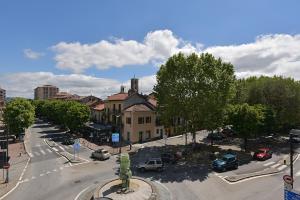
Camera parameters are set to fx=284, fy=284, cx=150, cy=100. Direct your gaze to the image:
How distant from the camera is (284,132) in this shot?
7056cm

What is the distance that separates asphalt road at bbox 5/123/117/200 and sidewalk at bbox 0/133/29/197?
3.25ft

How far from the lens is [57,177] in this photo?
36688mm

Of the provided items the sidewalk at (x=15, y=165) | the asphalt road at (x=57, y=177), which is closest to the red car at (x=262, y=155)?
the asphalt road at (x=57, y=177)

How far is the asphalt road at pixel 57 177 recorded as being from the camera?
1204 inches

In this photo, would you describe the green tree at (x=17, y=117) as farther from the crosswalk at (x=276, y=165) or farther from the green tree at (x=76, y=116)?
the crosswalk at (x=276, y=165)

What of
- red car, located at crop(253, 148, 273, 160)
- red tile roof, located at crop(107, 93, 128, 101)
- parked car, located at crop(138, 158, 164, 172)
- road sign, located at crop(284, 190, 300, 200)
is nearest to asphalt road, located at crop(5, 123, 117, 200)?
parked car, located at crop(138, 158, 164, 172)

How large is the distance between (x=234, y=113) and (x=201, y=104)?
6.41 metres

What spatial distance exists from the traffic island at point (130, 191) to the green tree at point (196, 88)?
19084 millimetres

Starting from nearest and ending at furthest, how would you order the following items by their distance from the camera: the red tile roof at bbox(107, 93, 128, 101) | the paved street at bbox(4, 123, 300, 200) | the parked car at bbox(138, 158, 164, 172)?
the paved street at bbox(4, 123, 300, 200)
the parked car at bbox(138, 158, 164, 172)
the red tile roof at bbox(107, 93, 128, 101)

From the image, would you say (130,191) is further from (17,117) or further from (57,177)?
(17,117)

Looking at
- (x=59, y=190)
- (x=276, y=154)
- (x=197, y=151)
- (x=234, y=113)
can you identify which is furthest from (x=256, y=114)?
(x=59, y=190)

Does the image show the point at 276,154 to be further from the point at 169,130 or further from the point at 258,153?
the point at 169,130

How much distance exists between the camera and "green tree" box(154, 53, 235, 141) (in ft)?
156

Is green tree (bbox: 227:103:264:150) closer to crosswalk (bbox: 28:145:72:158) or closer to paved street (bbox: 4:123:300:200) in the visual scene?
paved street (bbox: 4:123:300:200)
